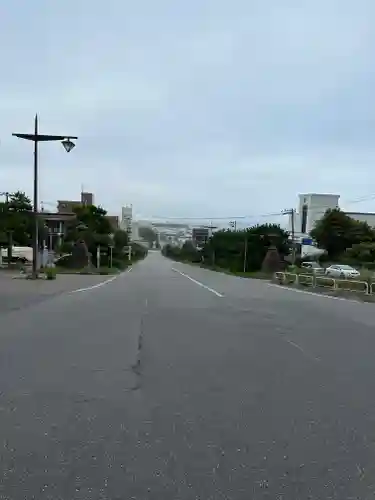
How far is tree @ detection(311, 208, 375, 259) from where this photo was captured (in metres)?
81.5

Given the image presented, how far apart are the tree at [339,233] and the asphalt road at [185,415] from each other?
7139cm

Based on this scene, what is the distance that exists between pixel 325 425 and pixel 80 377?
3520 mm

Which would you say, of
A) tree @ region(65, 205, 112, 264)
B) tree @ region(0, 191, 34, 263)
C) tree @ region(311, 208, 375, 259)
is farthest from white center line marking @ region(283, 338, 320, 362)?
tree @ region(311, 208, 375, 259)

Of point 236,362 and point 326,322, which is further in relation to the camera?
point 326,322

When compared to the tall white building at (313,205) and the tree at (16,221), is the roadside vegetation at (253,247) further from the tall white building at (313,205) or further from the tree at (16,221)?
the tall white building at (313,205)

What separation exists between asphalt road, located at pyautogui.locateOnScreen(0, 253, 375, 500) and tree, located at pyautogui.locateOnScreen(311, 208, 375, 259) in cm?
7139

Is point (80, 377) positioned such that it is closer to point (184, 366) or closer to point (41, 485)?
point (184, 366)

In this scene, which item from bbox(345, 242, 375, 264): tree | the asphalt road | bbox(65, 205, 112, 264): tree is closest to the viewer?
the asphalt road

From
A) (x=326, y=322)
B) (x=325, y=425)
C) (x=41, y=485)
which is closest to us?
(x=41, y=485)

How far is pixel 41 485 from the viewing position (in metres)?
4.14

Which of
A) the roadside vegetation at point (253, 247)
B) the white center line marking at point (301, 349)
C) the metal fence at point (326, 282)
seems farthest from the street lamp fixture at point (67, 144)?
the roadside vegetation at point (253, 247)

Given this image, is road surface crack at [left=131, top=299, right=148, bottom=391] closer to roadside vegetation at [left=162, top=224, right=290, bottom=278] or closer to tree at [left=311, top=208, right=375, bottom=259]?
roadside vegetation at [left=162, top=224, right=290, bottom=278]

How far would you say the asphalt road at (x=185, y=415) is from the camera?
4246mm

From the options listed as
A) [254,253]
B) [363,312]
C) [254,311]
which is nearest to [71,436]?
[254,311]
